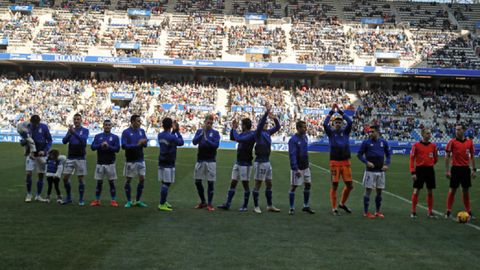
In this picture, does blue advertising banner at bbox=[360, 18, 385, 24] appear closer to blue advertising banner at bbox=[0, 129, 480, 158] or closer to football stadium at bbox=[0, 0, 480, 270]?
football stadium at bbox=[0, 0, 480, 270]

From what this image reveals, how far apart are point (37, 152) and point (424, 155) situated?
912 centimetres

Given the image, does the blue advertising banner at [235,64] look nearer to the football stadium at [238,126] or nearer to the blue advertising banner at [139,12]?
the football stadium at [238,126]

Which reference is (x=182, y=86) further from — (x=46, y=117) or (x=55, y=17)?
(x=55, y=17)

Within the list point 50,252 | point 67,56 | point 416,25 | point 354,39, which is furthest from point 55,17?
point 50,252

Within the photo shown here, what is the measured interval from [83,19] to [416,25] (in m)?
37.0

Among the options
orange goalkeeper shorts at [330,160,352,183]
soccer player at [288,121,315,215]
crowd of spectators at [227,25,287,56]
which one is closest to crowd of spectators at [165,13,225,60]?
crowd of spectators at [227,25,287,56]

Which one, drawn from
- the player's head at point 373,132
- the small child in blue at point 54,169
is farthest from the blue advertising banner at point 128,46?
the player's head at point 373,132

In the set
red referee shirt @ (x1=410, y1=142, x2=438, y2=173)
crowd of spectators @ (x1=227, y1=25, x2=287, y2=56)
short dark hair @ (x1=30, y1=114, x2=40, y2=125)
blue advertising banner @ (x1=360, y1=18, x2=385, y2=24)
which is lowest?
red referee shirt @ (x1=410, y1=142, x2=438, y2=173)

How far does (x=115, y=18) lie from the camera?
55062 mm

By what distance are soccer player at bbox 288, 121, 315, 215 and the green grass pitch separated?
463 millimetres

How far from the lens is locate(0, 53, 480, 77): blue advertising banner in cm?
4778

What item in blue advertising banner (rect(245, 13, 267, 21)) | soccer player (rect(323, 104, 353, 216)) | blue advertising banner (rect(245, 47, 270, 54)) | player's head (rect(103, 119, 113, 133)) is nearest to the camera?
soccer player (rect(323, 104, 353, 216))

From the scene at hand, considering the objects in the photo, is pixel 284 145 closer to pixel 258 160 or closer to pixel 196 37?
pixel 196 37

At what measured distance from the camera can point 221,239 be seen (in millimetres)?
8266
